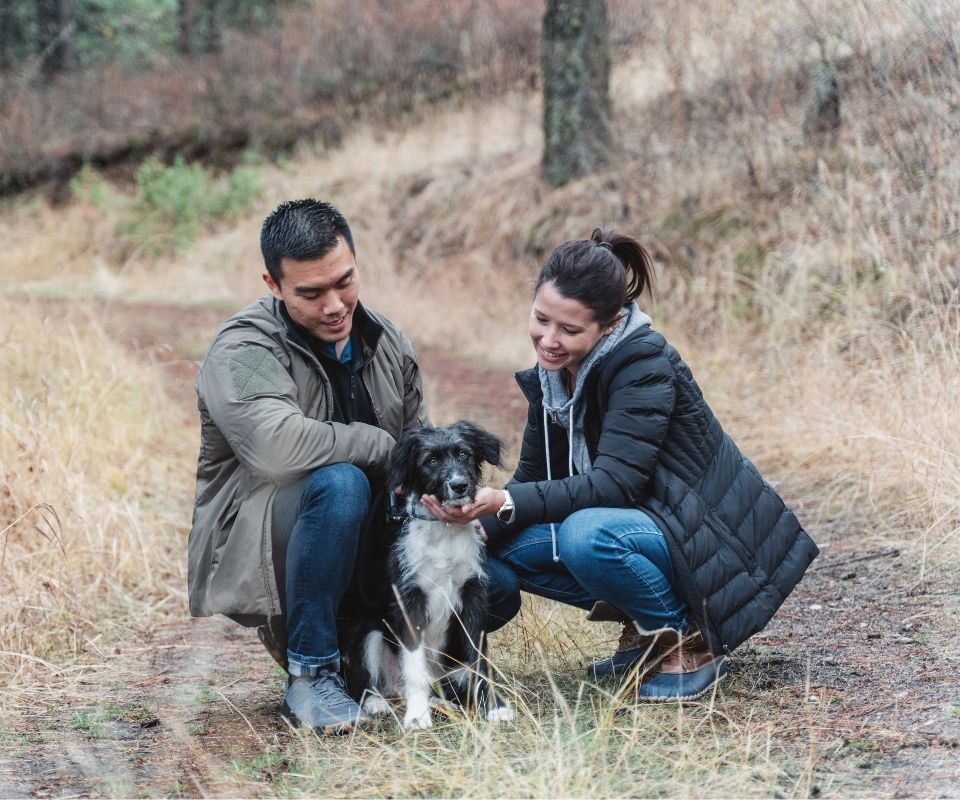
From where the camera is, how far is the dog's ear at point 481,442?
3484 mm

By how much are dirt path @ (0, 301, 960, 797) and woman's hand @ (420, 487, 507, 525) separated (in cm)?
84

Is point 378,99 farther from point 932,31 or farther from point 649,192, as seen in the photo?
point 932,31

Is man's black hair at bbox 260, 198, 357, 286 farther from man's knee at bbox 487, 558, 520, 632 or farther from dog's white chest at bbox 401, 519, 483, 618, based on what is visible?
man's knee at bbox 487, 558, 520, 632

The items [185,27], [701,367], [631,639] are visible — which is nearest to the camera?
[631,639]

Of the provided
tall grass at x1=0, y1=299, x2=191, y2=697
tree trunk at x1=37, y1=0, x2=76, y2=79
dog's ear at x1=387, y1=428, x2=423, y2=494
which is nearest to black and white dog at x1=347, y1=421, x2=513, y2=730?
dog's ear at x1=387, y1=428, x2=423, y2=494

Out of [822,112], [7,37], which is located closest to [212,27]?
[7,37]

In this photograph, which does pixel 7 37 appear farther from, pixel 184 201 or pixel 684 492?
pixel 684 492

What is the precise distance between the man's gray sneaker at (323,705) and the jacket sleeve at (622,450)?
0.75 meters

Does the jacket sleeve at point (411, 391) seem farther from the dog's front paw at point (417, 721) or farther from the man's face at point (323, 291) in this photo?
the dog's front paw at point (417, 721)

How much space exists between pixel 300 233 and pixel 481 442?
839 mm

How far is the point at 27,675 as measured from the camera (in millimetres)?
3908

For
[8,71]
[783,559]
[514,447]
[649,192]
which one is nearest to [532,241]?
[649,192]

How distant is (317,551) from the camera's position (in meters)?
3.33

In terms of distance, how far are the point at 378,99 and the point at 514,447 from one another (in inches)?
478
